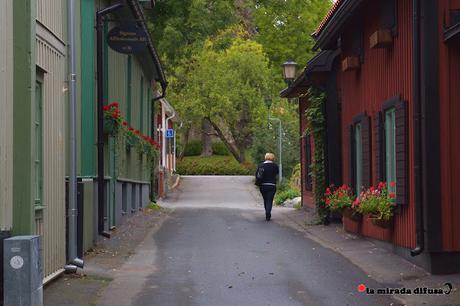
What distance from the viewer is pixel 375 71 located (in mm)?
13430

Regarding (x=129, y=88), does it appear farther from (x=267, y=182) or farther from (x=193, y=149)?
(x=193, y=149)

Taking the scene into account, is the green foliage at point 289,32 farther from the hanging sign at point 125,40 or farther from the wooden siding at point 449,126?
the wooden siding at point 449,126

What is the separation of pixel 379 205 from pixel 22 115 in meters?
5.97

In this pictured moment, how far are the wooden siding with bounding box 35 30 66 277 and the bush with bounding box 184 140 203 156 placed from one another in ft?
165

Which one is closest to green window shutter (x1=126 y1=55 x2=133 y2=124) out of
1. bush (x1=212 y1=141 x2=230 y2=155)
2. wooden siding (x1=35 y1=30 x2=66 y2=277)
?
wooden siding (x1=35 y1=30 x2=66 y2=277)

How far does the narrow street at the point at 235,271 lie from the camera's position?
902 cm

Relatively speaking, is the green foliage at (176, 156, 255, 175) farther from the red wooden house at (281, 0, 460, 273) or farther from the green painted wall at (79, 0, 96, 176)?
the green painted wall at (79, 0, 96, 176)

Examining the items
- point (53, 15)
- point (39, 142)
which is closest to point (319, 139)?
point (53, 15)

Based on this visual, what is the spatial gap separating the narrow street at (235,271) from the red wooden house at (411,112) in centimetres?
99

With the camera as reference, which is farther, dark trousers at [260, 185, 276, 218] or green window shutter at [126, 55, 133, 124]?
dark trousers at [260, 185, 276, 218]

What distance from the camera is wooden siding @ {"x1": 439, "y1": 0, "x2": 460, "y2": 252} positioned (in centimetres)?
1022

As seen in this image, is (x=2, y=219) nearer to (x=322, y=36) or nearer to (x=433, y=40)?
(x=433, y=40)

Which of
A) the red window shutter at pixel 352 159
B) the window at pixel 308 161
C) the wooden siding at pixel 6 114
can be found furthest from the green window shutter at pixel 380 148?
the window at pixel 308 161

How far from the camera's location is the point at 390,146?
12.7 metres
